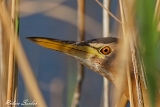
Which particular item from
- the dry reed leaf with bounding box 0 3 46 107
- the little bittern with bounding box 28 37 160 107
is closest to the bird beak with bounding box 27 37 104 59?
the little bittern with bounding box 28 37 160 107

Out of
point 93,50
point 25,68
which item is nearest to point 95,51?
point 93,50

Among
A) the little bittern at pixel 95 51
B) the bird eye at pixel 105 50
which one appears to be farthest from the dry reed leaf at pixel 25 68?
the bird eye at pixel 105 50

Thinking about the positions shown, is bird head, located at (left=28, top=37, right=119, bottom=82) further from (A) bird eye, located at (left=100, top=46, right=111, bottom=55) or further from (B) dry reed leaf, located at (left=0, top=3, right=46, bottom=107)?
(B) dry reed leaf, located at (left=0, top=3, right=46, bottom=107)

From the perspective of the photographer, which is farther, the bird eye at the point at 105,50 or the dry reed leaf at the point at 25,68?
the bird eye at the point at 105,50

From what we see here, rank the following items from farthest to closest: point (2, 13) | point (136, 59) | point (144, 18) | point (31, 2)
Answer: point (31, 2), point (2, 13), point (136, 59), point (144, 18)

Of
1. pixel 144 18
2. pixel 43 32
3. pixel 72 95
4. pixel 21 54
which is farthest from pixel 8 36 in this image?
pixel 43 32

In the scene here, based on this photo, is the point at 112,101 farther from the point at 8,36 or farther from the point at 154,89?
the point at 154,89

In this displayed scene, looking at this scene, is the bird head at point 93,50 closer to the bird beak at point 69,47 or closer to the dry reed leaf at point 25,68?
the bird beak at point 69,47

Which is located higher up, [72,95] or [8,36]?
[8,36]

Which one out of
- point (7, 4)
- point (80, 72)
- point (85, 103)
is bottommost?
point (85, 103)
